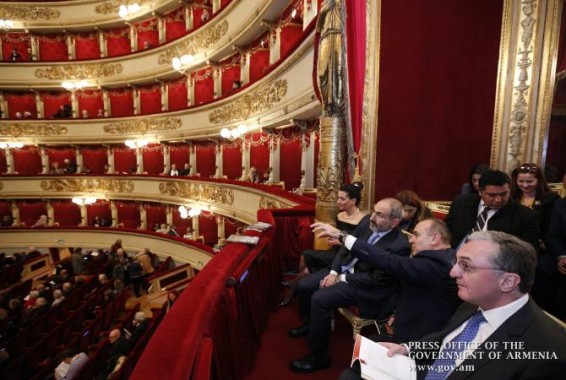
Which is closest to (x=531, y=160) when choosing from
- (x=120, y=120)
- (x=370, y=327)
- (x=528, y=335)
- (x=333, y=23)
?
(x=370, y=327)

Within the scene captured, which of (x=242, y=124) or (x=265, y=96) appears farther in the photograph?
(x=242, y=124)

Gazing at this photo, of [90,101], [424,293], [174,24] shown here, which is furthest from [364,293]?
[90,101]

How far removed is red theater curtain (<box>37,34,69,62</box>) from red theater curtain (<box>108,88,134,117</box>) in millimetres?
2828

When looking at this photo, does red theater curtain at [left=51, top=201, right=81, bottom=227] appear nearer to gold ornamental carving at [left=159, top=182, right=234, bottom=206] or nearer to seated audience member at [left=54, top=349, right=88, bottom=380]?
gold ornamental carving at [left=159, top=182, right=234, bottom=206]

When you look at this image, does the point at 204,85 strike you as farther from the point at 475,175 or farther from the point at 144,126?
the point at 475,175

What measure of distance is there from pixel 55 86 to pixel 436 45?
1532 cm

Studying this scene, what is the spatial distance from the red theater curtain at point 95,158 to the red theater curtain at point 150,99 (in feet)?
8.88

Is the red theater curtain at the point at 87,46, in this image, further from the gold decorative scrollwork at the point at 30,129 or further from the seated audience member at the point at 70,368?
the seated audience member at the point at 70,368

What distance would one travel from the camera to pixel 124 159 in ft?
46.1

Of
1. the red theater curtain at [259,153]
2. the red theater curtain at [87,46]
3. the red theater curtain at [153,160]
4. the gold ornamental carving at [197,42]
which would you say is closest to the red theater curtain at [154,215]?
the red theater curtain at [153,160]

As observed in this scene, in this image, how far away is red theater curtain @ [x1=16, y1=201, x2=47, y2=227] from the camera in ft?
44.7

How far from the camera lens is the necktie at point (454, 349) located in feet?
3.91

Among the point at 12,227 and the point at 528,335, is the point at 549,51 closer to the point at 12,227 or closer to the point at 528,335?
the point at 528,335

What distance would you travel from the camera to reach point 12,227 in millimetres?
12578
